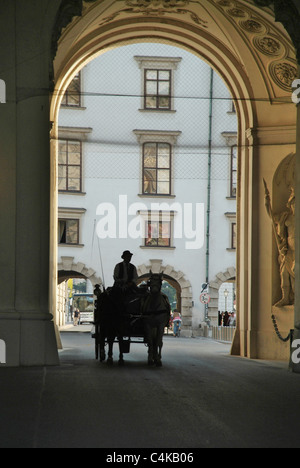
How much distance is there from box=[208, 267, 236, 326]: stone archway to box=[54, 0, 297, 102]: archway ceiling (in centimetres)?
2774

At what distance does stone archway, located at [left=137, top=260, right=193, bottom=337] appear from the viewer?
52.8 meters

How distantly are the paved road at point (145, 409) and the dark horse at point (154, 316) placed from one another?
7.21 feet

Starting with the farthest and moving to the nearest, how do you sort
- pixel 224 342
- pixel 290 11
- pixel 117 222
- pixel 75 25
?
1. pixel 117 222
2. pixel 224 342
3. pixel 75 25
4. pixel 290 11

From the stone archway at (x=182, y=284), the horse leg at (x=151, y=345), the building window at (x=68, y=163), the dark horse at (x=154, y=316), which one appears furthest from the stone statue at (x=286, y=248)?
the stone archway at (x=182, y=284)

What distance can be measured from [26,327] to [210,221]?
37070mm

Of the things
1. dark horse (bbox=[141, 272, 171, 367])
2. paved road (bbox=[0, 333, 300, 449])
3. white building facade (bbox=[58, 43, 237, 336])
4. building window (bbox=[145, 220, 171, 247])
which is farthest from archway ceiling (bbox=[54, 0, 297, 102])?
building window (bbox=[145, 220, 171, 247])

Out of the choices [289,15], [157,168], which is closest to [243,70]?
[289,15]

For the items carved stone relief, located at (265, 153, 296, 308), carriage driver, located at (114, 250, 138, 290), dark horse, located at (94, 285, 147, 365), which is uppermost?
carved stone relief, located at (265, 153, 296, 308)

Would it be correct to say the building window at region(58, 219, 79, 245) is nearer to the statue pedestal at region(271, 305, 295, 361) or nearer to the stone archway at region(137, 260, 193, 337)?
the stone archway at region(137, 260, 193, 337)

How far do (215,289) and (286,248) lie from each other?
28.4 meters

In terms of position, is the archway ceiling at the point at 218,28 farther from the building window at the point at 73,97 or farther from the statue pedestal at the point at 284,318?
the building window at the point at 73,97
